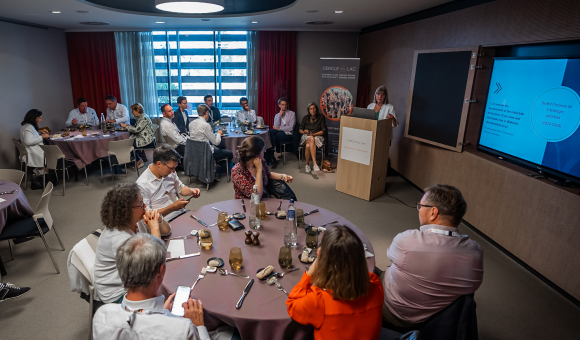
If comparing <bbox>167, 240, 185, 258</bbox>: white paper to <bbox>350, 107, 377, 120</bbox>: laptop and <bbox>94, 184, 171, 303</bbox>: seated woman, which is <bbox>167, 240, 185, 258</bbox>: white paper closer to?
<bbox>94, 184, 171, 303</bbox>: seated woman

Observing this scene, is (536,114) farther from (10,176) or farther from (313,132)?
(10,176)

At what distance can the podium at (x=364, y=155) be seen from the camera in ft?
16.2

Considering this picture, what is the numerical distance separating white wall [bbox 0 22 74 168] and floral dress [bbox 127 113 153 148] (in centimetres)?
239

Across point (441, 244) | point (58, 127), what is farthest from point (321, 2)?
point (58, 127)

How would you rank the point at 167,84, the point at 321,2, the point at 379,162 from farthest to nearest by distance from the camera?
1. the point at 167,84
2. the point at 379,162
3. the point at 321,2

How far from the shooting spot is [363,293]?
58.4 inches

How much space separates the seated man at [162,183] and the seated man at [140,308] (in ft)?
4.50

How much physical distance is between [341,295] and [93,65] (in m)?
9.35

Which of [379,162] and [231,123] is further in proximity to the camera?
[231,123]

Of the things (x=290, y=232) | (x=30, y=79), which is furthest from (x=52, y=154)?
(x=290, y=232)

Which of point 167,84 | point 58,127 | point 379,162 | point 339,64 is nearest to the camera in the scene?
point 379,162

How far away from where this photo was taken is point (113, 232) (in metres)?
1.97

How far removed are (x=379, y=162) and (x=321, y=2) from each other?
247 cm

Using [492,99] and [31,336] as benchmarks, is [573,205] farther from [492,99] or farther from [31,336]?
[31,336]
